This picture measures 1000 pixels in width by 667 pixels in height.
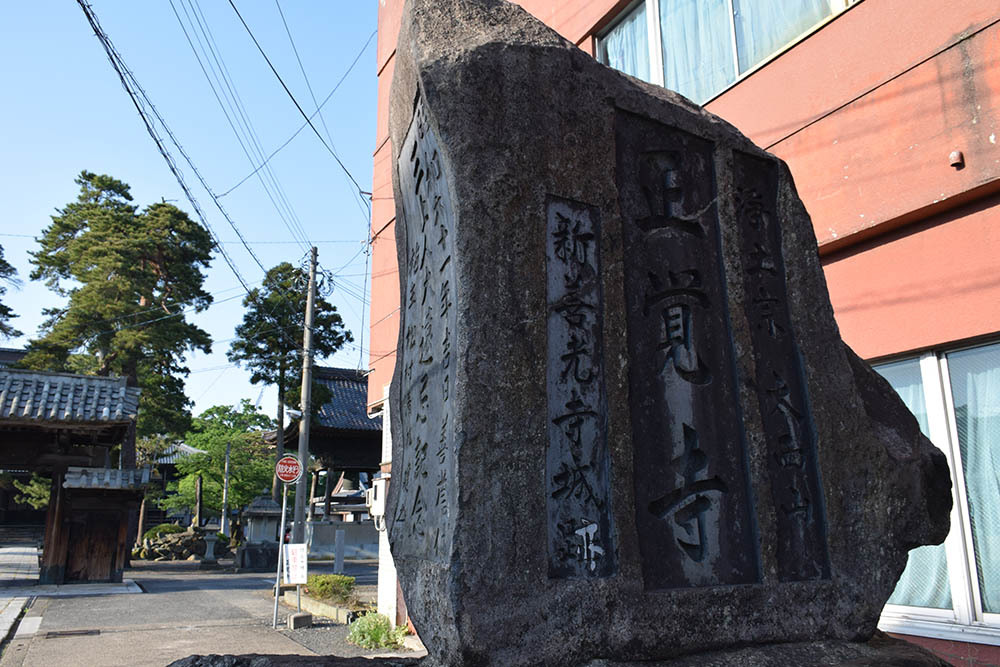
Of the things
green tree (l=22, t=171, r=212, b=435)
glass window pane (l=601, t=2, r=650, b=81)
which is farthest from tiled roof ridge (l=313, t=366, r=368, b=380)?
glass window pane (l=601, t=2, r=650, b=81)

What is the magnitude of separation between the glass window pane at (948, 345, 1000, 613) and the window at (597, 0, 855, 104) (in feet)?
10.7

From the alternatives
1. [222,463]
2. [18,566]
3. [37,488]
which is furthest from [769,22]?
[37,488]

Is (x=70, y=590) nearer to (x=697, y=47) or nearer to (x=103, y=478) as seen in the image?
(x=103, y=478)

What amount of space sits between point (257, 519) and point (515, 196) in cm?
2647

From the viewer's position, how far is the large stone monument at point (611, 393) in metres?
2.82

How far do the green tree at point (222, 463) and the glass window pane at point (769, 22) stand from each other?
87.4 ft

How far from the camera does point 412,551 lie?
329 cm

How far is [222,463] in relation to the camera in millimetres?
29344

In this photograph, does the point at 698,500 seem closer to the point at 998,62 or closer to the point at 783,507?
the point at 783,507

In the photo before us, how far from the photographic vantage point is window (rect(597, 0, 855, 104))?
22.1 feet

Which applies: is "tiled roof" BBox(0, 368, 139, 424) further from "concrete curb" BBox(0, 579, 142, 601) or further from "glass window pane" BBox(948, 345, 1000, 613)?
"glass window pane" BBox(948, 345, 1000, 613)

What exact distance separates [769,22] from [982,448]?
4.32 meters

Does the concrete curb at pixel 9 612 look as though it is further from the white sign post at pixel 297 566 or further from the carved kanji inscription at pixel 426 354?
the carved kanji inscription at pixel 426 354

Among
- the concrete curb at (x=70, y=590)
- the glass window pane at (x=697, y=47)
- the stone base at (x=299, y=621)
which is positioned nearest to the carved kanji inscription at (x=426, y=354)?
the glass window pane at (x=697, y=47)
